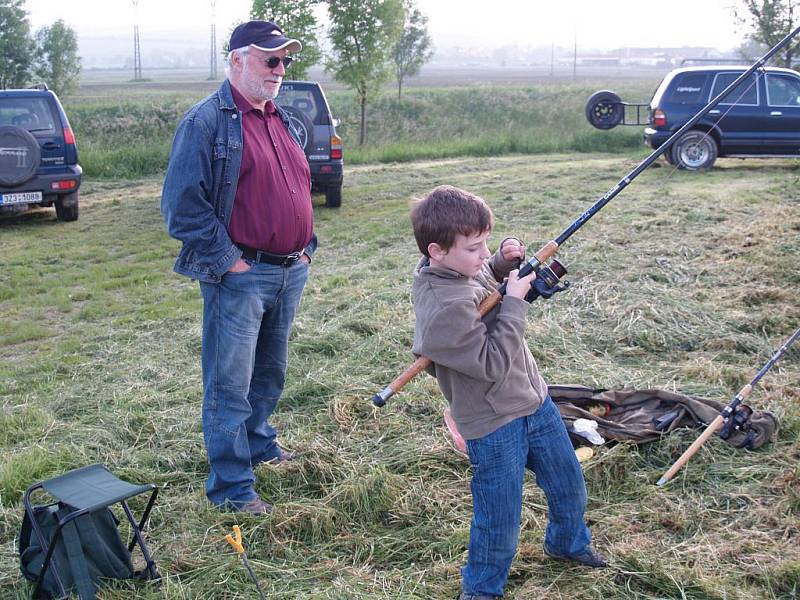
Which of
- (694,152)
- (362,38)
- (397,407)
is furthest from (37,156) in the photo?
(362,38)

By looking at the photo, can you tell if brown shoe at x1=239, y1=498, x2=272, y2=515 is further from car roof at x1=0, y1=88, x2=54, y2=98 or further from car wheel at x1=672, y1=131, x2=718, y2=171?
car wheel at x1=672, y1=131, x2=718, y2=171

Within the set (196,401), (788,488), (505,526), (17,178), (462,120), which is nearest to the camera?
(505,526)

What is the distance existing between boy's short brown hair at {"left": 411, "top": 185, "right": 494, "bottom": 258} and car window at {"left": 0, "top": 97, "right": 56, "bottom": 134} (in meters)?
9.57

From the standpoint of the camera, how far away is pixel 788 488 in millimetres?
3502

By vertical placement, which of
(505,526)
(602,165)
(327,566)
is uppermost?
(602,165)

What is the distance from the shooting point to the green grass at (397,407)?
312 cm

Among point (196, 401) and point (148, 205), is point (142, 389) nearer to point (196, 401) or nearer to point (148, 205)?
point (196, 401)

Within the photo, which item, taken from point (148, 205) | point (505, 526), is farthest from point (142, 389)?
point (148, 205)

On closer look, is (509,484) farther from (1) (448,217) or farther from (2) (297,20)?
(2) (297,20)

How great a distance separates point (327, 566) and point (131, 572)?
2.35 feet

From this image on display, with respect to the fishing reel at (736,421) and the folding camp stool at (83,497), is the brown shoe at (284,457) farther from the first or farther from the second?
the fishing reel at (736,421)

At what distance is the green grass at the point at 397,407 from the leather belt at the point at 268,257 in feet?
3.25

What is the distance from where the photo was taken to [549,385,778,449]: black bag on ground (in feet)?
13.0

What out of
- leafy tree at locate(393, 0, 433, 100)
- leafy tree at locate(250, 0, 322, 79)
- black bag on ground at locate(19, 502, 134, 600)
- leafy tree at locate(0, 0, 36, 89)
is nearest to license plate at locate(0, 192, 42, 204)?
leafy tree at locate(250, 0, 322, 79)
